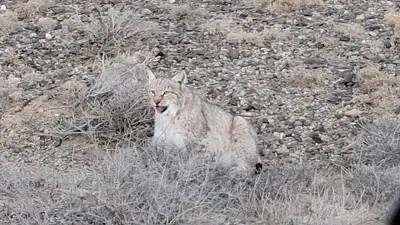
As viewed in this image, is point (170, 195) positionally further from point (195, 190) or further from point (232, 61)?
point (232, 61)

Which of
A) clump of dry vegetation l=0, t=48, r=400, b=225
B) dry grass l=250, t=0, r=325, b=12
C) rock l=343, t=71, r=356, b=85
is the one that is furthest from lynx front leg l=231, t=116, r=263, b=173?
dry grass l=250, t=0, r=325, b=12

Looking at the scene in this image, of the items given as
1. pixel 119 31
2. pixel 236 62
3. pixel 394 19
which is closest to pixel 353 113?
pixel 236 62

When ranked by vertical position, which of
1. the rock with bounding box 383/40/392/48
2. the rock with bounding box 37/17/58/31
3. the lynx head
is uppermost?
the lynx head

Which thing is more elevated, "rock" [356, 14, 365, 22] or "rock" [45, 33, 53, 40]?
"rock" [356, 14, 365, 22]

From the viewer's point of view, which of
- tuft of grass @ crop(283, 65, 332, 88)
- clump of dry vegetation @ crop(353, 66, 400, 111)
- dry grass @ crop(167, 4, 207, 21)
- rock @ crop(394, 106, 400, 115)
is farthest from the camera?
dry grass @ crop(167, 4, 207, 21)

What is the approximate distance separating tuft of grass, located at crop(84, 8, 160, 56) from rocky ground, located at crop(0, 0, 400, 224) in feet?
0.05

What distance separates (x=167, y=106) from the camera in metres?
6.72

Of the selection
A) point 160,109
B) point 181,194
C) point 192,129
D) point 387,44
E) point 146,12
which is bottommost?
point 146,12

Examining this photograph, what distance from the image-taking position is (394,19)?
10289 millimetres

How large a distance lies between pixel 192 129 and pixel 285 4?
14.9 feet

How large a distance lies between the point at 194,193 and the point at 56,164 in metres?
1.83

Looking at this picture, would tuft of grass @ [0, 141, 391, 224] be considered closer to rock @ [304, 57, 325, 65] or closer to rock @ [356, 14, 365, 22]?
rock @ [304, 57, 325, 65]

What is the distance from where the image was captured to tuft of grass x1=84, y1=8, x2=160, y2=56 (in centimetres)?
950

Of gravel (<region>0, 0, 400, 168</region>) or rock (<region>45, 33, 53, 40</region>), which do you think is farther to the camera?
rock (<region>45, 33, 53, 40</region>)
